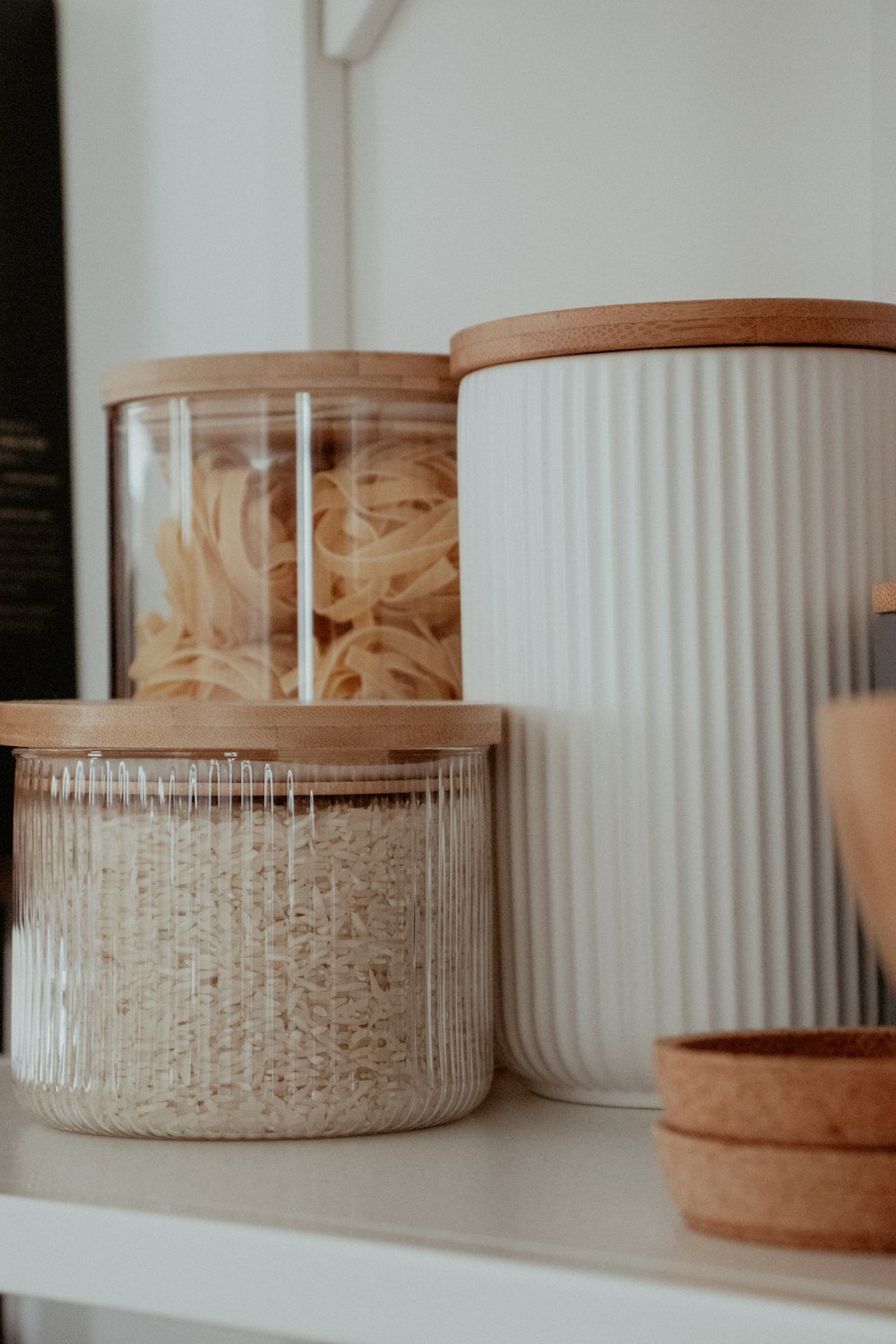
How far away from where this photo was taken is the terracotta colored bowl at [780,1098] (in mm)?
363

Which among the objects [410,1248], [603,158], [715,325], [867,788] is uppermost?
→ [603,158]

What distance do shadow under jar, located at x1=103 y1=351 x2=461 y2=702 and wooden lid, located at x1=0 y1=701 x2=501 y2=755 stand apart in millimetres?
124

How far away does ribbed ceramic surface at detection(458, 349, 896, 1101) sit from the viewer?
54cm

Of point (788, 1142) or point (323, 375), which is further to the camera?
point (323, 375)

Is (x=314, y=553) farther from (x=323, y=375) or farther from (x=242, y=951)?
(x=242, y=951)

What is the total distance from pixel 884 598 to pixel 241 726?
0.69 feet

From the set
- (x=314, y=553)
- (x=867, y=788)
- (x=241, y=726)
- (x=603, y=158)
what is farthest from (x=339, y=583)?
(x=867, y=788)

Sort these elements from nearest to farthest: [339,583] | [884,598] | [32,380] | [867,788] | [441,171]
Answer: [867,788] < [884,598] < [339,583] < [441,171] < [32,380]

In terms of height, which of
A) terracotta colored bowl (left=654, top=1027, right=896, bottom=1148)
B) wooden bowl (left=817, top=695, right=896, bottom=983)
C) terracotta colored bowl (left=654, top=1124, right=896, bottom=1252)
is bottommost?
terracotta colored bowl (left=654, top=1124, right=896, bottom=1252)

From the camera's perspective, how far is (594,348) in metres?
0.55

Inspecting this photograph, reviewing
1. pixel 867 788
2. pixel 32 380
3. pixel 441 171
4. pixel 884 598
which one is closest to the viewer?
pixel 867 788

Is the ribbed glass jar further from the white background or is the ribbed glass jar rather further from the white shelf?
the white background

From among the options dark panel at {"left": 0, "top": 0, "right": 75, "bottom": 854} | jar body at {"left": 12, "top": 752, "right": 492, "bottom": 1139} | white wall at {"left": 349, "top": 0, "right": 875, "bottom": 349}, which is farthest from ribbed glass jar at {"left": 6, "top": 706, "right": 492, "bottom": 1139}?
dark panel at {"left": 0, "top": 0, "right": 75, "bottom": 854}

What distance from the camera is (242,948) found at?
1.63ft
